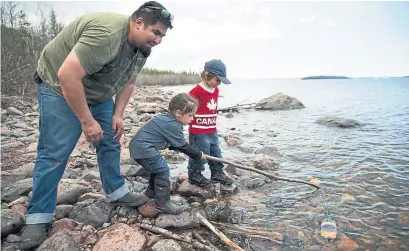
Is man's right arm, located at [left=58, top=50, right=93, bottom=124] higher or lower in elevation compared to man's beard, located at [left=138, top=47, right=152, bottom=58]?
lower

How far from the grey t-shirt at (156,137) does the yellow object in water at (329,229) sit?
172 centimetres

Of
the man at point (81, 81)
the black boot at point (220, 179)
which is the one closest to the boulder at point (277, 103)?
the black boot at point (220, 179)

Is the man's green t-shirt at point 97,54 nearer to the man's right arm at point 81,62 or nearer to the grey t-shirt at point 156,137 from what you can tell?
the man's right arm at point 81,62

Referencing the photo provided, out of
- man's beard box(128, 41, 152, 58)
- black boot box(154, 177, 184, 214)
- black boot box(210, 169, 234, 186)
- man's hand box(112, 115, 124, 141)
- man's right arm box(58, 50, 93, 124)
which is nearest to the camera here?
man's right arm box(58, 50, 93, 124)

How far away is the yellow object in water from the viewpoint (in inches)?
128

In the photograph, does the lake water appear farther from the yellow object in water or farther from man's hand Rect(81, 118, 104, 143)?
man's hand Rect(81, 118, 104, 143)

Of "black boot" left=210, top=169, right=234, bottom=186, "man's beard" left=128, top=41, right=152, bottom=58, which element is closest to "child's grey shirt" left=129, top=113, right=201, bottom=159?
"man's beard" left=128, top=41, right=152, bottom=58

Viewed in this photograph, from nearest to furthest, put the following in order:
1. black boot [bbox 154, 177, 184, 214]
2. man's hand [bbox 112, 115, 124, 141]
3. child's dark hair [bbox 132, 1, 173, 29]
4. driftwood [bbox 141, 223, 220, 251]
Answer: child's dark hair [bbox 132, 1, 173, 29], driftwood [bbox 141, 223, 220, 251], man's hand [bbox 112, 115, 124, 141], black boot [bbox 154, 177, 184, 214]

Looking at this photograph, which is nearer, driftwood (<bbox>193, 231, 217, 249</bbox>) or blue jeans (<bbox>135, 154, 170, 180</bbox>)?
driftwood (<bbox>193, 231, 217, 249</bbox>)

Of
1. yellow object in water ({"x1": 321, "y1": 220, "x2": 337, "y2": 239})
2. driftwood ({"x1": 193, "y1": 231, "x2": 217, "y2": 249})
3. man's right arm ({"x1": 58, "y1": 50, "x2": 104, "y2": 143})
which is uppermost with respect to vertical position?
man's right arm ({"x1": 58, "y1": 50, "x2": 104, "y2": 143})

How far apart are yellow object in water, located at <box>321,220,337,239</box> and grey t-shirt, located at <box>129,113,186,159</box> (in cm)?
172

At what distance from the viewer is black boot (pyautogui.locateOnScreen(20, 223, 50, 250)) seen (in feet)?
8.43

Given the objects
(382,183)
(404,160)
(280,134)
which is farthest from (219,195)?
(280,134)

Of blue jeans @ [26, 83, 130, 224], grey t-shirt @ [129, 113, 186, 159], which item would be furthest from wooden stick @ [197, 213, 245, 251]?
blue jeans @ [26, 83, 130, 224]
